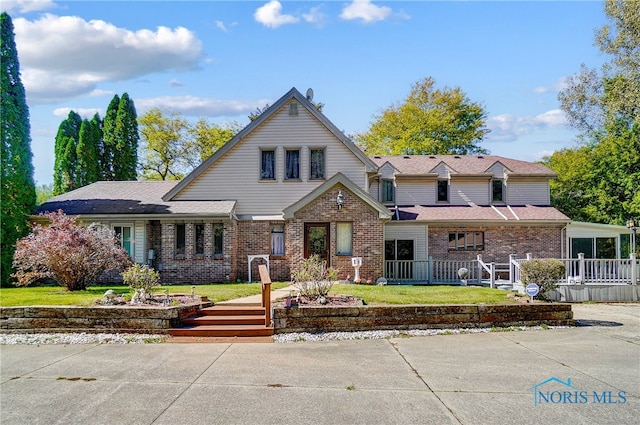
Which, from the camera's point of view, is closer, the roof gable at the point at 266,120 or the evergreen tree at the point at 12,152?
the evergreen tree at the point at 12,152

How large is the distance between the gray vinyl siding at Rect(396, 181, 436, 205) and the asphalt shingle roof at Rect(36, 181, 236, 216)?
356 inches

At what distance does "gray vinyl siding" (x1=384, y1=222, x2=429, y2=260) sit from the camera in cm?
2136

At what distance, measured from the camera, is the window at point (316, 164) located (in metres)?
19.6

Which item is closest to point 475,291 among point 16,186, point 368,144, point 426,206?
point 426,206

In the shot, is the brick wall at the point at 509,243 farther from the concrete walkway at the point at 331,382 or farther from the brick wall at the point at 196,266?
the concrete walkway at the point at 331,382

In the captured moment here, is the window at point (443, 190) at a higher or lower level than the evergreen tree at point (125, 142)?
lower

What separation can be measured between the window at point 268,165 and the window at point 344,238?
3.94 m

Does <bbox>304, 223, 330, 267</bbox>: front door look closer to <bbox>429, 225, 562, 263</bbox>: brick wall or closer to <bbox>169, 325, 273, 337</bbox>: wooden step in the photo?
<bbox>429, 225, 562, 263</bbox>: brick wall

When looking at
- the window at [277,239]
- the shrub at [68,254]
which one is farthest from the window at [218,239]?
the shrub at [68,254]

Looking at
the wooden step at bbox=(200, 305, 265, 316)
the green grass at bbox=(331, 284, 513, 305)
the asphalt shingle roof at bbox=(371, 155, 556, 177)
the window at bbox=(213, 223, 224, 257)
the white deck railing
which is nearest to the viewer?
the wooden step at bbox=(200, 305, 265, 316)

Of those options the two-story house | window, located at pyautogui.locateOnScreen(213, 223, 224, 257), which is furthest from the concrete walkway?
window, located at pyautogui.locateOnScreen(213, 223, 224, 257)

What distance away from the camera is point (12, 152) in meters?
18.1

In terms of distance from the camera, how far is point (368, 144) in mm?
43562

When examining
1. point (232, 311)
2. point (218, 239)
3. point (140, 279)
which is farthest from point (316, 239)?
point (140, 279)
